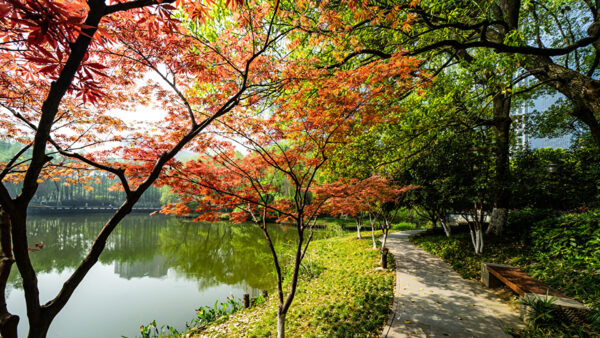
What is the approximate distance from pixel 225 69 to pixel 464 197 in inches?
287

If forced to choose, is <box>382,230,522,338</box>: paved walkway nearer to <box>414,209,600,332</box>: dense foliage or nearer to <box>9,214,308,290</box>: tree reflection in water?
<box>414,209,600,332</box>: dense foliage

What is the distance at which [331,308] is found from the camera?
4.63 metres

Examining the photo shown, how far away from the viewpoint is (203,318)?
577 centimetres

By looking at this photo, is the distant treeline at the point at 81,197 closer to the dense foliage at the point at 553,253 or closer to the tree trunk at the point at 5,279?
the dense foliage at the point at 553,253

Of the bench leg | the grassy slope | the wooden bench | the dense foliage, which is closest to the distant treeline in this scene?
the grassy slope

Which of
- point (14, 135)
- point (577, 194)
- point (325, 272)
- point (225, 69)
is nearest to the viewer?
point (225, 69)

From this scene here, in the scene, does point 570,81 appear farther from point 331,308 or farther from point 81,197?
point 81,197

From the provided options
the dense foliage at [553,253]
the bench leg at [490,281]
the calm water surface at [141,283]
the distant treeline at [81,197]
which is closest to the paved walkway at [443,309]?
the bench leg at [490,281]

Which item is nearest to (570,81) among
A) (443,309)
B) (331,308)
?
(443,309)

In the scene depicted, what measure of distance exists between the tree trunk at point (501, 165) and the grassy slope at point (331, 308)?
413 cm

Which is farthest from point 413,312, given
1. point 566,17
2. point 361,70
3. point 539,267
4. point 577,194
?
point 566,17

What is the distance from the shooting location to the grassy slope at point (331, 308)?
3928mm

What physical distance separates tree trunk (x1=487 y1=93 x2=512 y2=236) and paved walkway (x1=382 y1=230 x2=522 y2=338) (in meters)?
2.85

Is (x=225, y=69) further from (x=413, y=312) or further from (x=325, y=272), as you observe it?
(x=325, y=272)
